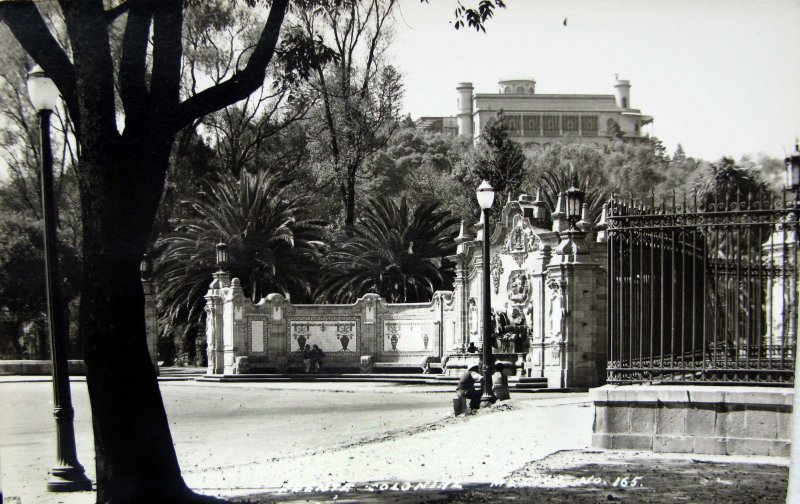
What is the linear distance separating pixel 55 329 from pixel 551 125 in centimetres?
6120

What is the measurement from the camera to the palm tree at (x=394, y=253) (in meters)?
37.8

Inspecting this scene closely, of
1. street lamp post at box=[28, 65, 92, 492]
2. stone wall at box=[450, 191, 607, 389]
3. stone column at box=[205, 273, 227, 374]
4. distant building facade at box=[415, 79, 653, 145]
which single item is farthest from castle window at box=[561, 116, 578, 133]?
street lamp post at box=[28, 65, 92, 492]

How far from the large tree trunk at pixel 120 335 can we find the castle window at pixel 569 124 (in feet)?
196

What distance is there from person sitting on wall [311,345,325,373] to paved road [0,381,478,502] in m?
4.76

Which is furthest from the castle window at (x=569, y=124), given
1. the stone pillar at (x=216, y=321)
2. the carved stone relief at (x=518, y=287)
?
the carved stone relief at (x=518, y=287)

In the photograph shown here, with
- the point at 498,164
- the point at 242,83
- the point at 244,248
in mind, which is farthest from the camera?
the point at 498,164

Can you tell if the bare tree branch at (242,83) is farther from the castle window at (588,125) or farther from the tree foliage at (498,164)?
the castle window at (588,125)

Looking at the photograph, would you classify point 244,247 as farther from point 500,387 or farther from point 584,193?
point 500,387

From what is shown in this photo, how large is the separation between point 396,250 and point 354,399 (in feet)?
49.6

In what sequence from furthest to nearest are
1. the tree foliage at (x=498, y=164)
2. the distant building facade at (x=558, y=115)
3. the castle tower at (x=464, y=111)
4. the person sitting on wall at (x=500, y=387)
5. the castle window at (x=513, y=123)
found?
the castle tower at (x=464, y=111), the castle window at (x=513, y=123), the distant building facade at (x=558, y=115), the tree foliage at (x=498, y=164), the person sitting on wall at (x=500, y=387)

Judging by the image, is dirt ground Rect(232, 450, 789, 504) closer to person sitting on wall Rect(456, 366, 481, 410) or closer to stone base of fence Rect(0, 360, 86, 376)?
person sitting on wall Rect(456, 366, 481, 410)

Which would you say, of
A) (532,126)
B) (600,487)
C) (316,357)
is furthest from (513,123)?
(600,487)

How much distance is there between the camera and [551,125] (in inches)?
2712

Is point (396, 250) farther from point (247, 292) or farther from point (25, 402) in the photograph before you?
point (25, 402)
